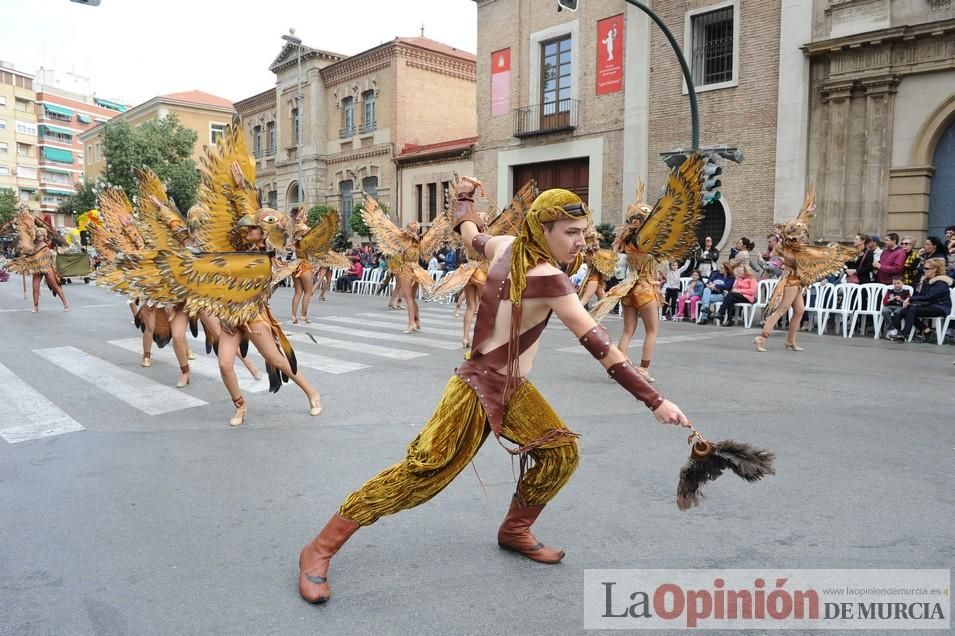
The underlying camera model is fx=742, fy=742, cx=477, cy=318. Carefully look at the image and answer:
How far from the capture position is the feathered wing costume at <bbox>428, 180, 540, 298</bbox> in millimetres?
9844

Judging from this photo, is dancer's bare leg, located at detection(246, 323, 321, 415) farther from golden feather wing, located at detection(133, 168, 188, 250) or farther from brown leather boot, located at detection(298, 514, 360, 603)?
brown leather boot, located at detection(298, 514, 360, 603)

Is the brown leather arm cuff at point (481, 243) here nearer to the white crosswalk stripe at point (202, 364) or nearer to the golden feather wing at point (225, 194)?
the golden feather wing at point (225, 194)

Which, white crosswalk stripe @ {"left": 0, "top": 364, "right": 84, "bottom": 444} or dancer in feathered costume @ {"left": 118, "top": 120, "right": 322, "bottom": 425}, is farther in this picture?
white crosswalk stripe @ {"left": 0, "top": 364, "right": 84, "bottom": 444}

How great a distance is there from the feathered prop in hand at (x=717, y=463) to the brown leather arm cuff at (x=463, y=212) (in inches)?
73.7

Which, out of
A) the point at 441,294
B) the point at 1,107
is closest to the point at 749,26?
the point at 441,294

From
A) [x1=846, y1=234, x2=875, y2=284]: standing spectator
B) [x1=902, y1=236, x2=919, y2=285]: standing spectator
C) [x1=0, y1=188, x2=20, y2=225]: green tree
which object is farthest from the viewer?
[x1=0, y1=188, x2=20, y2=225]: green tree

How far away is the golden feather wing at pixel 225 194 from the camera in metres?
5.61

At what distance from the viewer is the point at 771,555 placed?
3.49 metres

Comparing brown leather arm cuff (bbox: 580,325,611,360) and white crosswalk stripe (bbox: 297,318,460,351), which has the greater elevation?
brown leather arm cuff (bbox: 580,325,611,360)

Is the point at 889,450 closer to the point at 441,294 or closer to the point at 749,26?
the point at 441,294

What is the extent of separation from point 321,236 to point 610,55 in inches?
607

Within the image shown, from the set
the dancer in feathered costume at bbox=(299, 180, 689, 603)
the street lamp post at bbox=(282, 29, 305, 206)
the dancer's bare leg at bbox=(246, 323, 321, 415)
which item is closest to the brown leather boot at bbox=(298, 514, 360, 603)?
the dancer in feathered costume at bbox=(299, 180, 689, 603)

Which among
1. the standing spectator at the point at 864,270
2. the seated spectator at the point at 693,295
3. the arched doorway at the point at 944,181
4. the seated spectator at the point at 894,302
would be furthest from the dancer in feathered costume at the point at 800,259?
the arched doorway at the point at 944,181

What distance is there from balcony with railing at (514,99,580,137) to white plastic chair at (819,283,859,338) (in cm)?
1210
